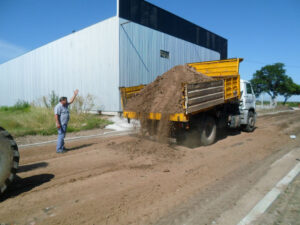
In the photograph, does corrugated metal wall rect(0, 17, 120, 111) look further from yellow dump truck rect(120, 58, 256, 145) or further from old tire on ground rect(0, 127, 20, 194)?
old tire on ground rect(0, 127, 20, 194)

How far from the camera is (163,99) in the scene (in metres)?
6.12

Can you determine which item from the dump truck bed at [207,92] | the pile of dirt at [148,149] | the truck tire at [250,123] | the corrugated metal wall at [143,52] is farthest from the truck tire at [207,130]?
the corrugated metal wall at [143,52]

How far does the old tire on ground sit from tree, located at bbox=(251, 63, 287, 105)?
→ 4206cm

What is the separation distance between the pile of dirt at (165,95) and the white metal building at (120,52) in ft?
20.2

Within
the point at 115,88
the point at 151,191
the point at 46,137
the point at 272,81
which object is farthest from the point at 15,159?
A: the point at 272,81

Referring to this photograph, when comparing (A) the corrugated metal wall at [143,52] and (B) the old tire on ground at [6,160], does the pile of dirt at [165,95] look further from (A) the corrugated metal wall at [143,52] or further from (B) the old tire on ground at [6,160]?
(A) the corrugated metal wall at [143,52]

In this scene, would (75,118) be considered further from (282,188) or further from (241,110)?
(282,188)

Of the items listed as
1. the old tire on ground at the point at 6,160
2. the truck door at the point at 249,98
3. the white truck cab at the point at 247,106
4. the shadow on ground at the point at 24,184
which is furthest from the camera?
the truck door at the point at 249,98

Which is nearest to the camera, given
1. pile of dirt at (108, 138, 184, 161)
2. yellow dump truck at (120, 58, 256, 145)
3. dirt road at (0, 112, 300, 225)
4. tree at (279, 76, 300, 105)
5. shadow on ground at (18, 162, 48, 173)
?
dirt road at (0, 112, 300, 225)

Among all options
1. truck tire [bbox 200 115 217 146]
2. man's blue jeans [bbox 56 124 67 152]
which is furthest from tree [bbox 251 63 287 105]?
man's blue jeans [bbox 56 124 67 152]

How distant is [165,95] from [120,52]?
756cm

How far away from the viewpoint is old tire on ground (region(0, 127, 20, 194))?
288cm

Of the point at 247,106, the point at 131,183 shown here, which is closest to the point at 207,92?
the point at 131,183

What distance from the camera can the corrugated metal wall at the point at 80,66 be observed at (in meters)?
12.9
